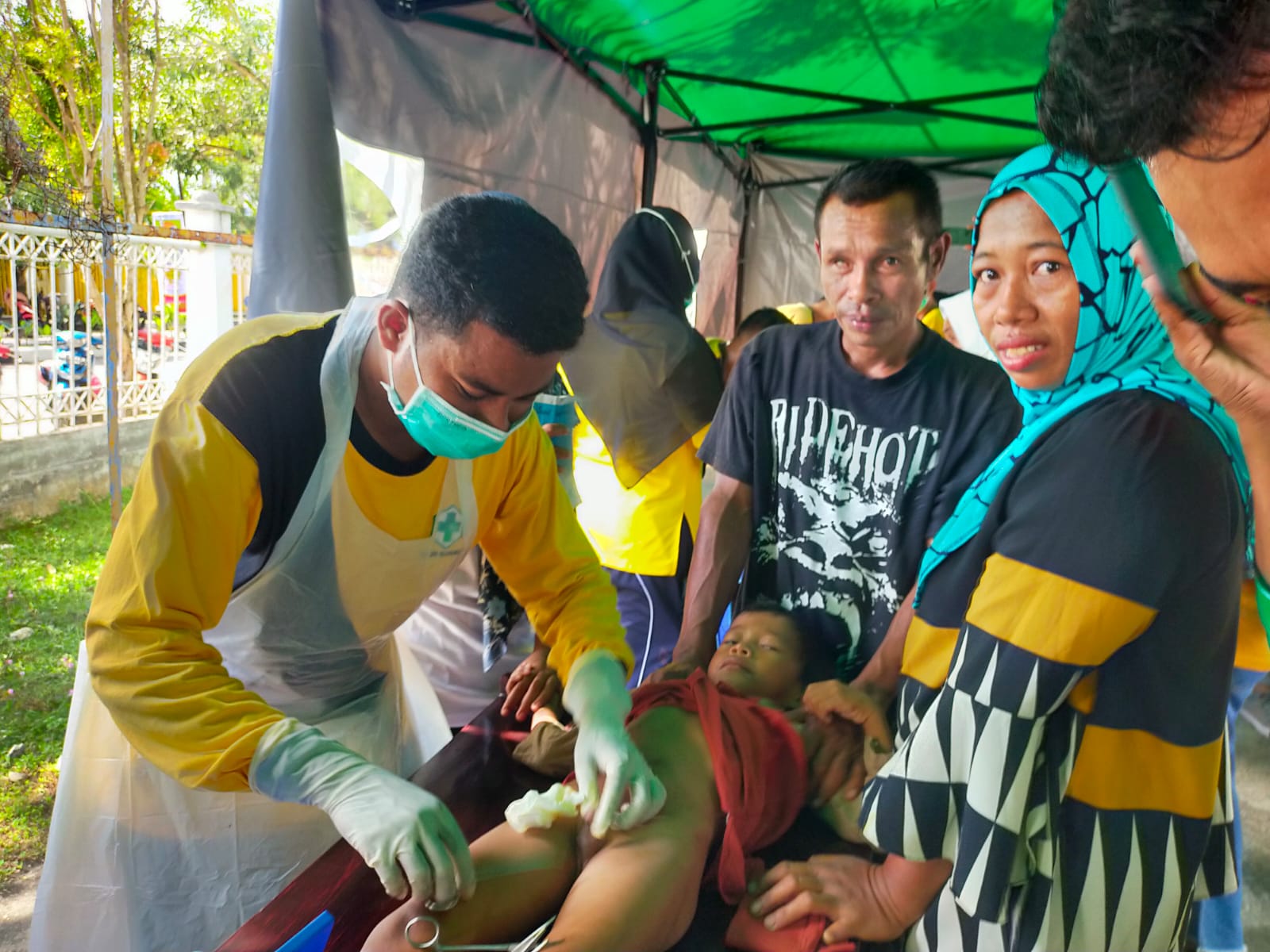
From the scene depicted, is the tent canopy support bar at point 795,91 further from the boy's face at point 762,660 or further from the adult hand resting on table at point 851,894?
the adult hand resting on table at point 851,894

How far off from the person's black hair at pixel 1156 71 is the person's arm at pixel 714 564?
70 centimetres

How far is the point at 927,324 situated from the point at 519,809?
0.79 metres

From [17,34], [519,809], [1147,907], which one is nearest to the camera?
[1147,907]

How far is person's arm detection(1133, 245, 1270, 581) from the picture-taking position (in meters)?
0.63

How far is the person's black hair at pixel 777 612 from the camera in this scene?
3.75 ft

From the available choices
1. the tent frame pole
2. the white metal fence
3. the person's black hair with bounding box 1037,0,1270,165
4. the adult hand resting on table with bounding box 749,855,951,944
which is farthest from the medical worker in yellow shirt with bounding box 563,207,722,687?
the white metal fence

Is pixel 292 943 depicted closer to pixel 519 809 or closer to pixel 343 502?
pixel 519 809

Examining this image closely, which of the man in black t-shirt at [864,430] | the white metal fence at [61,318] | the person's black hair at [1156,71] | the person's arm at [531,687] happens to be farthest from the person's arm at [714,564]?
the white metal fence at [61,318]

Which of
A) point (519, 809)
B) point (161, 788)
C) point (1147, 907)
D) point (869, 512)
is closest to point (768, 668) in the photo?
point (869, 512)

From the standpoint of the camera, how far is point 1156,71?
57 cm

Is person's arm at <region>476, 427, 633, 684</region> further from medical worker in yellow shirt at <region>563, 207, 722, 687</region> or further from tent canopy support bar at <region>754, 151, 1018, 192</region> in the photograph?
tent canopy support bar at <region>754, 151, 1018, 192</region>

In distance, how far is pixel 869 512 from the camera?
1062 millimetres

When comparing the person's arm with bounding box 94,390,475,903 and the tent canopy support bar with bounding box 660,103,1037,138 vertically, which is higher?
the tent canopy support bar with bounding box 660,103,1037,138

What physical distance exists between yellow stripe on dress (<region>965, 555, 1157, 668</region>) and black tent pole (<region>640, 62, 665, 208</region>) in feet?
3.30
